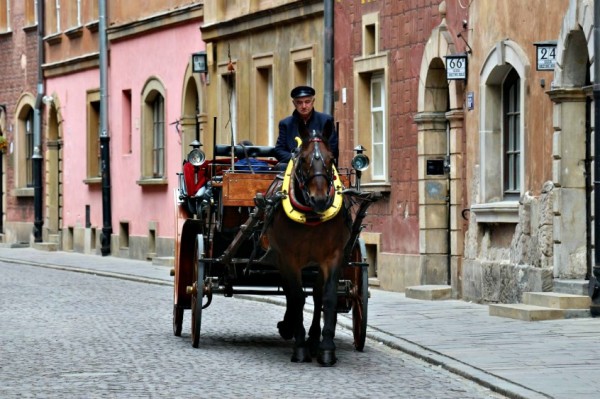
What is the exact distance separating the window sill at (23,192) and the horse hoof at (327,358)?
33.2 meters

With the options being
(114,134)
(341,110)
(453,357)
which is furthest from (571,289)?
(114,134)

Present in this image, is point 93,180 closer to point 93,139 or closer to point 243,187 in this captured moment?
point 93,139

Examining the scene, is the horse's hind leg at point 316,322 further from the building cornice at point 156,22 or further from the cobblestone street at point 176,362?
the building cornice at point 156,22

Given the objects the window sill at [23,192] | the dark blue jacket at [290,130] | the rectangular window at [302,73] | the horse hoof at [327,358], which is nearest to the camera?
the horse hoof at [327,358]

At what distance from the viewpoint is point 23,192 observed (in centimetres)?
4822

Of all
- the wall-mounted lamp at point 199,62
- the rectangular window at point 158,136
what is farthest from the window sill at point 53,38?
the wall-mounted lamp at point 199,62

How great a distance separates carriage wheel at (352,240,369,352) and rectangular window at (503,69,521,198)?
654 cm

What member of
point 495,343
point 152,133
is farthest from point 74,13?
point 495,343

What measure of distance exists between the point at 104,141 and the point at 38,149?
543 centimetres

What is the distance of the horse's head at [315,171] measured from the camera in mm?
14945

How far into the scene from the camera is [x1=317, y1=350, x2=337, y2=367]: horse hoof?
49.7 ft

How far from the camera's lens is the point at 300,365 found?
15391 millimetres

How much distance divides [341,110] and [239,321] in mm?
9016

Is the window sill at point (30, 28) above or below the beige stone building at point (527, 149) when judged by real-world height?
above
